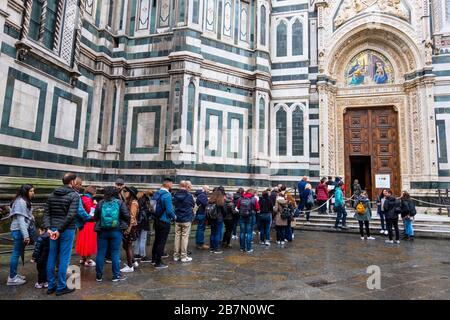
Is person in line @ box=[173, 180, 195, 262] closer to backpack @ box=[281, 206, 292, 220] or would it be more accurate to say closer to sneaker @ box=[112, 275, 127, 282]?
sneaker @ box=[112, 275, 127, 282]

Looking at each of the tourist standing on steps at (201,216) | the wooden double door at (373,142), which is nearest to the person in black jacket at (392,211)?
the tourist standing on steps at (201,216)

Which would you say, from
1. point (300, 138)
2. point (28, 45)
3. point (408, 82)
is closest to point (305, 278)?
point (28, 45)

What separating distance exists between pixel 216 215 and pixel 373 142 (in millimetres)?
11392

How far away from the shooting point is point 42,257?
4594mm

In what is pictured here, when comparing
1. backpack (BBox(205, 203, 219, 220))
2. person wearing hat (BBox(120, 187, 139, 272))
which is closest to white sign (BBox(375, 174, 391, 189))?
backpack (BBox(205, 203, 219, 220))

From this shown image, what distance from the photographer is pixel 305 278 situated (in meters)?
5.14

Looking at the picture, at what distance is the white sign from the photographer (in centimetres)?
1498

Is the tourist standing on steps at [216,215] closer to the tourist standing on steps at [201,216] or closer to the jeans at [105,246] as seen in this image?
the tourist standing on steps at [201,216]

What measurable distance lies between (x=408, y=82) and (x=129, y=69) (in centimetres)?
1308

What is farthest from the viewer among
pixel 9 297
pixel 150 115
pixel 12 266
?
pixel 150 115

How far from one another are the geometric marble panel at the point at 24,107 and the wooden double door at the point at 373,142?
533 inches

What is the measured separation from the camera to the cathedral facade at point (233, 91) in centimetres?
1027

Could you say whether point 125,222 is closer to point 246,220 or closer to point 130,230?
point 130,230
